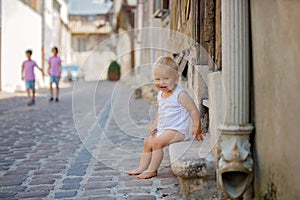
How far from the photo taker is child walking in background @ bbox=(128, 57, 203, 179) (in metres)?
3.59

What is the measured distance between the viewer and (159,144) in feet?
12.1

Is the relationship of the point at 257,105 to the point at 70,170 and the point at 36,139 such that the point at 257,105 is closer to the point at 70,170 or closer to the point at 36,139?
the point at 70,170

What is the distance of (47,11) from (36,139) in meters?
17.8

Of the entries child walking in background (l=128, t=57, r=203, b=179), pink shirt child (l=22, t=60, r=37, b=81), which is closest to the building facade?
child walking in background (l=128, t=57, r=203, b=179)

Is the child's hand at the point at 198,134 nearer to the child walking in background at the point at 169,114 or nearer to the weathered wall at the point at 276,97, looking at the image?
the child walking in background at the point at 169,114

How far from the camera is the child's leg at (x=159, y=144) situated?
12.0ft

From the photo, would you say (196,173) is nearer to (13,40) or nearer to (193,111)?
(193,111)

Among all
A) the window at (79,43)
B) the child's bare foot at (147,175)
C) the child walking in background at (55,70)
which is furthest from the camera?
the window at (79,43)

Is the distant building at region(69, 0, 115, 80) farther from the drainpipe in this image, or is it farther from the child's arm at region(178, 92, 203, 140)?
the drainpipe

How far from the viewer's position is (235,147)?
2.61 m

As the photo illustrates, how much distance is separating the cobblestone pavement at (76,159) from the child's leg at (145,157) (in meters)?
0.11

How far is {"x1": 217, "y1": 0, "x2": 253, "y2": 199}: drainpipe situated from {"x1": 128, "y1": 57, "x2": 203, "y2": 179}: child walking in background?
0.89 metres

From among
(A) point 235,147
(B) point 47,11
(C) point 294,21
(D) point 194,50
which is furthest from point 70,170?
(B) point 47,11

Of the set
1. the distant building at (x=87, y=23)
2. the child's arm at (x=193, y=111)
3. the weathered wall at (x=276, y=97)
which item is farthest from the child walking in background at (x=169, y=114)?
the distant building at (x=87, y=23)
